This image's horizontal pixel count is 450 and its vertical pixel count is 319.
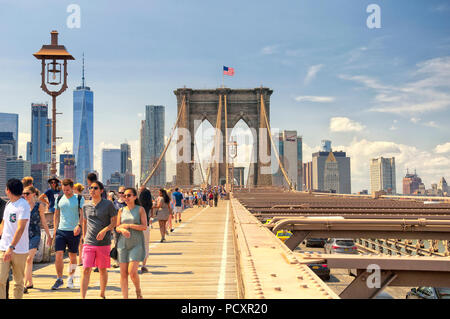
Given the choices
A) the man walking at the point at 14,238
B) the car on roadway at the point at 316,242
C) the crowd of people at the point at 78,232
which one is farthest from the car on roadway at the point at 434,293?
the car on roadway at the point at 316,242

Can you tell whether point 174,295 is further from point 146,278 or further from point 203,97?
point 203,97

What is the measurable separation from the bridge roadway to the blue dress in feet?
2.57

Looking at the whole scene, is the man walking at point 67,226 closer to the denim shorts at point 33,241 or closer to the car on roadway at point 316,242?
the denim shorts at point 33,241

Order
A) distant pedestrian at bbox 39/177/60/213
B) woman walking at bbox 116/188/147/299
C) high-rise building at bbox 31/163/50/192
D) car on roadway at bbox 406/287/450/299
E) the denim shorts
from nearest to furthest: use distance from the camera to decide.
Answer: woman walking at bbox 116/188/147/299 → the denim shorts → distant pedestrian at bbox 39/177/60/213 → car on roadway at bbox 406/287/450/299 → high-rise building at bbox 31/163/50/192

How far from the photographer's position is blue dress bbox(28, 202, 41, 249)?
262 inches

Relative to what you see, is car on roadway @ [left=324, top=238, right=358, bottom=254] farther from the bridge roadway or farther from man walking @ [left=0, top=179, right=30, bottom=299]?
man walking @ [left=0, top=179, right=30, bottom=299]

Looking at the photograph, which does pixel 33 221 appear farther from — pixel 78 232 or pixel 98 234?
pixel 98 234

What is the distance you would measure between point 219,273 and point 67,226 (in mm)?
2837

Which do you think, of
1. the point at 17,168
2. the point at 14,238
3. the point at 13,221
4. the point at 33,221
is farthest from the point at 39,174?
the point at 14,238

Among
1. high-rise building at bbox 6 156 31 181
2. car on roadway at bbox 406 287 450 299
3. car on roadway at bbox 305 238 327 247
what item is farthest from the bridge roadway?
high-rise building at bbox 6 156 31 181

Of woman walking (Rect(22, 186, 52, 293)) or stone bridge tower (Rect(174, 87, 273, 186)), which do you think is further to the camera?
stone bridge tower (Rect(174, 87, 273, 186))

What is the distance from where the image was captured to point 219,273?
8.39 meters

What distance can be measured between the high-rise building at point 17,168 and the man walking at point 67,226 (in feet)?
616
